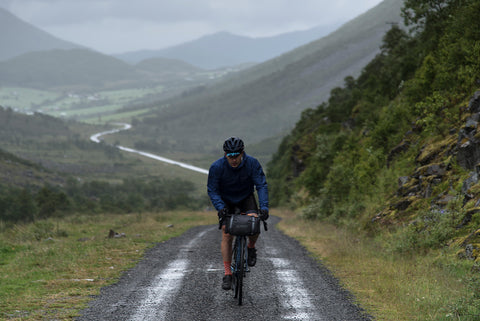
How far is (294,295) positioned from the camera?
8.45 meters

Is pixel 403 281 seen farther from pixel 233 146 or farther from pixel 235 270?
pixel 233 146

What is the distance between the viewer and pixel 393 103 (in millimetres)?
27141

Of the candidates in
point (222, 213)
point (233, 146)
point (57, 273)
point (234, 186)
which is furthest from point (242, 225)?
point (57, 273)

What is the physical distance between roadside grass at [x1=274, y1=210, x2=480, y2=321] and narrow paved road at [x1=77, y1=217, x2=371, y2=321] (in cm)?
45

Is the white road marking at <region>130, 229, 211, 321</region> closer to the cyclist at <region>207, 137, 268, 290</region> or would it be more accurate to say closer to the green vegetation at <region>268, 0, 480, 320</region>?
the cyclist at <region>207, 137, 268, 290</region>

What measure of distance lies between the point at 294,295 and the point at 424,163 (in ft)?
35.1

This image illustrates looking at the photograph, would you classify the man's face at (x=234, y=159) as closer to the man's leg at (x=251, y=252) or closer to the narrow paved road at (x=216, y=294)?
the man's leg at (x=251, y=252)

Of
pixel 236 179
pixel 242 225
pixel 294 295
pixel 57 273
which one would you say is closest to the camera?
pixel 242 225

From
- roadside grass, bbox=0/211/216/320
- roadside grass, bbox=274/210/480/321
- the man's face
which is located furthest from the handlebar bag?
roadside grass, bbox=0/211/216/320

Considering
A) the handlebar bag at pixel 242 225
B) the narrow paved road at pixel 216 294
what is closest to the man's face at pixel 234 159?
the handlebar bag at pixel 242 225

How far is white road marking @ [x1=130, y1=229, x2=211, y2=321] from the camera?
23.9ft

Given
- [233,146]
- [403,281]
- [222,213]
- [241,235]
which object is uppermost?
[233,146]

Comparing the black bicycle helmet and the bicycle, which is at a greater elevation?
the black bicycle helmet

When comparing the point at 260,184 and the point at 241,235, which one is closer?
the point at 241,235
